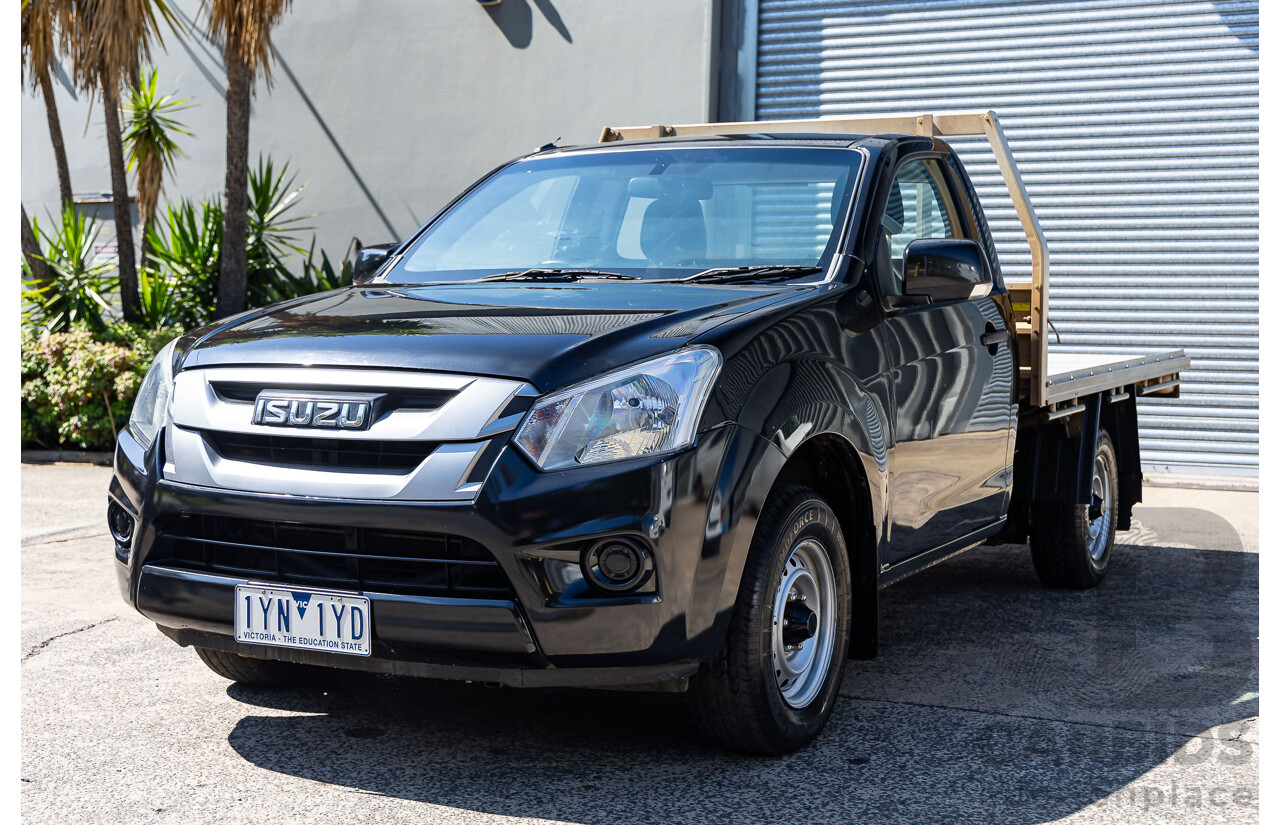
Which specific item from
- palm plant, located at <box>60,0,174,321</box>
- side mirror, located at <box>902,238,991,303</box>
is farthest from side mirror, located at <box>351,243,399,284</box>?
palm plant, located at <box>60,0,174,321</box>

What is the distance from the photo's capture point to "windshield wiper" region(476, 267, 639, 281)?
4.25m

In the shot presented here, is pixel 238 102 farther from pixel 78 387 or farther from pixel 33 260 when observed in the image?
pixel 78 387

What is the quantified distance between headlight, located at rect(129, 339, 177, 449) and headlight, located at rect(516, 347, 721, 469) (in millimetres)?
1165

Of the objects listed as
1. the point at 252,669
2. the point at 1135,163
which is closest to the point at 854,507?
the point at 252,669

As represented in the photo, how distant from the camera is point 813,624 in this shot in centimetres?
387

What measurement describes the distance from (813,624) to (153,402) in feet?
6.62

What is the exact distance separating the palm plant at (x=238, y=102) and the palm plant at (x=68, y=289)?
1.14m

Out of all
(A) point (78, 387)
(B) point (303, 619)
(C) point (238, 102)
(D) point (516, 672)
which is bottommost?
(A) point (78, 387)

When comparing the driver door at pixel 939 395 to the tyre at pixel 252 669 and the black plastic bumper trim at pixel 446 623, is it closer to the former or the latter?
the black plastic bumper trim at pixel 446 623

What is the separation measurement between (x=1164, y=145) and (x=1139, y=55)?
75cm

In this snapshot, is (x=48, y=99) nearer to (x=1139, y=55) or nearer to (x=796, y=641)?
(x=1139, y=55)

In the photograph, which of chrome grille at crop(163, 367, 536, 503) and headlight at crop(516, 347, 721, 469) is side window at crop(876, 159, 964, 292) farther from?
chrome grille at crop(163, 367, 536, 503)

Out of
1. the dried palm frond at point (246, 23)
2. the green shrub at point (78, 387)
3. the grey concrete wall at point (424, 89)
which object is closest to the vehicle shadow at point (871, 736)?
the green shrub at point (78, 387)

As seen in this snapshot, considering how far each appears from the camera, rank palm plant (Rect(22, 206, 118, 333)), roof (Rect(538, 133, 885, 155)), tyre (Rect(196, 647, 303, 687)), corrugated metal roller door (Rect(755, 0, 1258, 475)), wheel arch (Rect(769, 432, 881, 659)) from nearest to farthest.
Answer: wheel arch (Rect(769, 432, 881, 659)) → tyre (Rect(196, 647, 303, 687)) → roof (Rect(538, 133, 885, 155)) → corrugated metal roller door (Rect(755, 0, 1258, 475)) → palm plant (Rect(22, 206, 118, 333))
